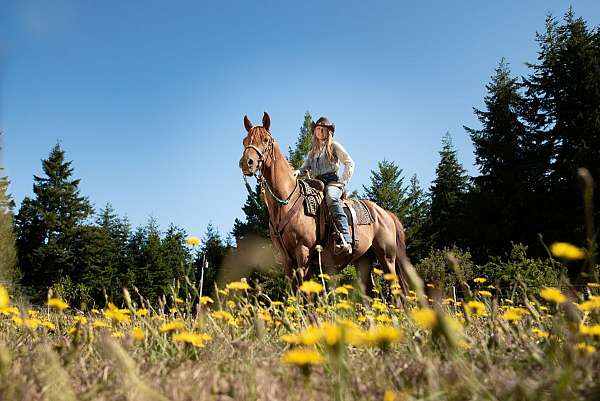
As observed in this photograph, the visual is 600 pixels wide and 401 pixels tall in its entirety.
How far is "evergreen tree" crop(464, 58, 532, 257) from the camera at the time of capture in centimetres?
2505

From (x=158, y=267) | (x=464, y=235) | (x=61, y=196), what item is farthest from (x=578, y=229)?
(x=61, y=196)

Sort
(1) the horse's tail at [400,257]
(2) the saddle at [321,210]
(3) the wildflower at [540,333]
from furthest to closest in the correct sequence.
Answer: (1) the horse's tail at [400,257]
(2) the saddle at [321,210]
(3) the wildflower at [540,333]

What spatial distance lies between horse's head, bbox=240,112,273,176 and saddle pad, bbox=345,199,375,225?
1.83 meters

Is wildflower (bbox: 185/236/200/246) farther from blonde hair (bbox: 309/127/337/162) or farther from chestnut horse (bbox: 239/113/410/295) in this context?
blonde hair (bbox: 309/127/337/162)

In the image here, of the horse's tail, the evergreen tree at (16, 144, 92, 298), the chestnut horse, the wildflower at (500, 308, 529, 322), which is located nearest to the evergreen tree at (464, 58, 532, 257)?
the horse's tail

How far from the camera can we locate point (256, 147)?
222 inches

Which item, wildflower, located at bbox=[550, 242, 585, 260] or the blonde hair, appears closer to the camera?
wildflower, located at bbox=[550, 242, 585, 260]

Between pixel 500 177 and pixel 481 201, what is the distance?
7.39ft

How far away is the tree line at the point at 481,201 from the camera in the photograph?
2292 cm

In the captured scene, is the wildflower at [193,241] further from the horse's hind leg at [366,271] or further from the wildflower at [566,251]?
the horse's hind leg at [366,271]

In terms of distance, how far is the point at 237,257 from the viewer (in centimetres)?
2419

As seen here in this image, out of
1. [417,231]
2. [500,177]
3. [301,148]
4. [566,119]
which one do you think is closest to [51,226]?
[301,148]

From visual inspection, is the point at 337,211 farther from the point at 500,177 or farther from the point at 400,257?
the point at 500,177

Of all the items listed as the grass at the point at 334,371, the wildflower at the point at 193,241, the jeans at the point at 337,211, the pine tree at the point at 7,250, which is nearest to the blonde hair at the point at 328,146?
the jeans at the point at 337,211
